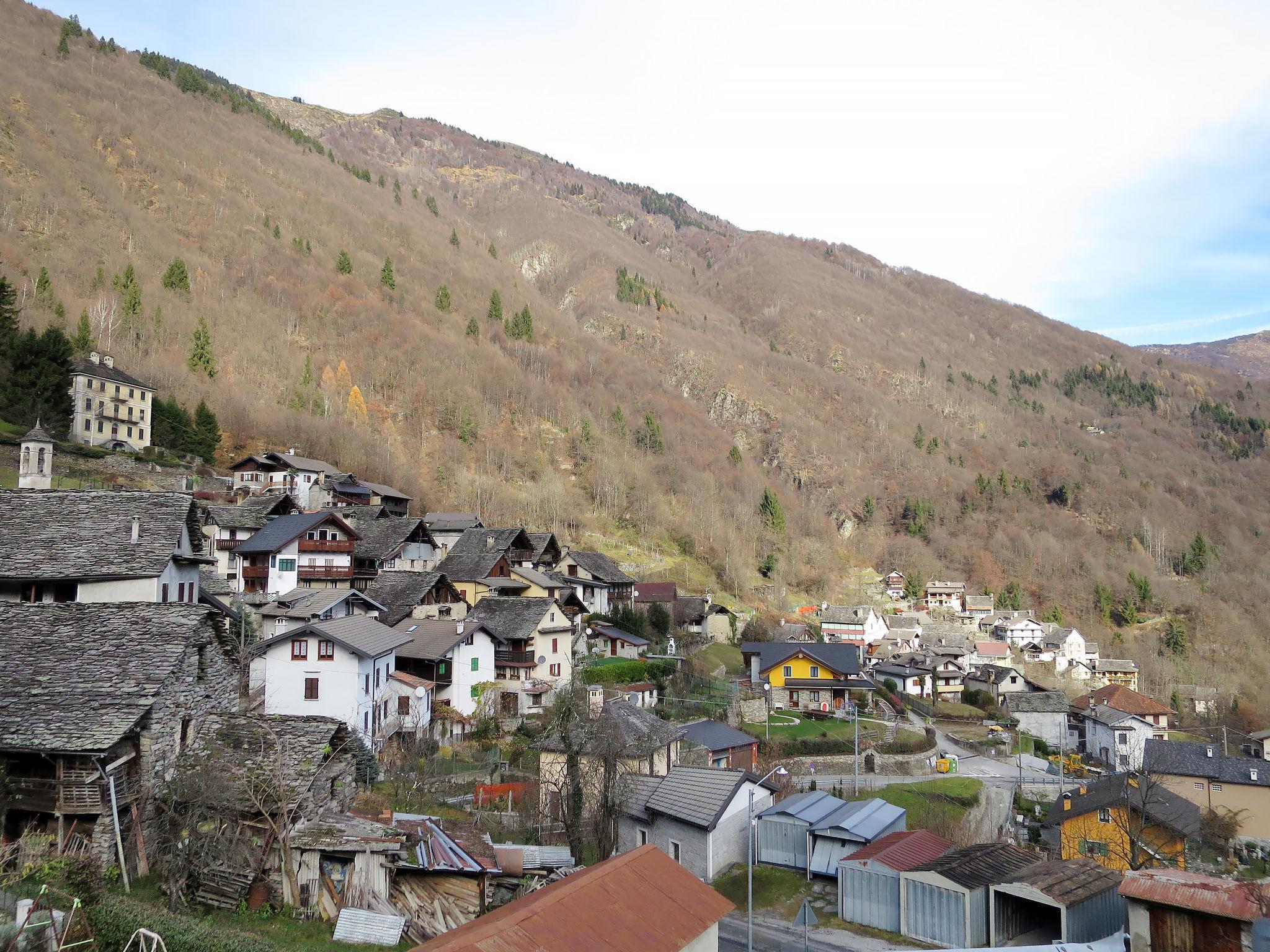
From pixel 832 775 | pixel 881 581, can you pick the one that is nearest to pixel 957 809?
pixel 832 775

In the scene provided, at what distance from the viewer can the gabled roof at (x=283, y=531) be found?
4778 centimetres

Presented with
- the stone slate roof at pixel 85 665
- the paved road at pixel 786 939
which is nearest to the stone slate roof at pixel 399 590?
the stone slate roof at pixel 85 665

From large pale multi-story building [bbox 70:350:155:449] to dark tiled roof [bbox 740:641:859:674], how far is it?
5587 centimetres

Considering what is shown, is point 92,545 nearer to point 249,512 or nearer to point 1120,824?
point 249,512

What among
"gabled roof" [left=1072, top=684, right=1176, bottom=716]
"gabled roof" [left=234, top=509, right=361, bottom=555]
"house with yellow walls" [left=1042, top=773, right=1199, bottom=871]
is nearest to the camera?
"house with yellow walls" [left=1042, top=773, right=1199, bottom=871]

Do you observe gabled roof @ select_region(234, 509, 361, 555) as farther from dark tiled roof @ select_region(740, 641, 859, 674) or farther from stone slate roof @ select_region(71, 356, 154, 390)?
dark tiled roof @ select_region(740, 641, 859, 674)

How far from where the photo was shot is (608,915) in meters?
13.5

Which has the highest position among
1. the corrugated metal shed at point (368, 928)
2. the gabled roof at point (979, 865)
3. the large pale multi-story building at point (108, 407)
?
the large pale multi-story building at point (108, 407)

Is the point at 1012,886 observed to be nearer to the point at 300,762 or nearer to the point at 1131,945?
the point at 1131,945

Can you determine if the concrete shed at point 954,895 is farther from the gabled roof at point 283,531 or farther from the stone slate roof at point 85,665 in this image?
the gabled roof at point 283,531

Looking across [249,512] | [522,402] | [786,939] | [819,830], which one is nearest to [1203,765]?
[819,830]

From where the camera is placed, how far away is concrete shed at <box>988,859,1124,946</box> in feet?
65.1

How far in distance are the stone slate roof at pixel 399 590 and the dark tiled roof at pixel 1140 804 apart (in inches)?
1412

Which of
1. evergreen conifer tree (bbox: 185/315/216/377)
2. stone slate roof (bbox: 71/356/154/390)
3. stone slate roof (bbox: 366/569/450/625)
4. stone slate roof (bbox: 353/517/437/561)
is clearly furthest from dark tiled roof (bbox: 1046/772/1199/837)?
evergreen conifer tree (bbox: 185/315/216/377)
